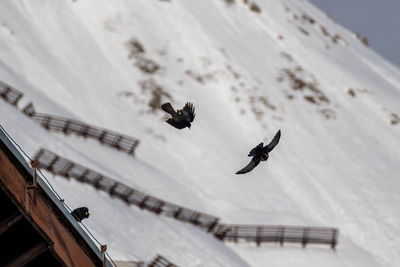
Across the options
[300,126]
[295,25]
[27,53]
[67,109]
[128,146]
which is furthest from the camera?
[295,25]

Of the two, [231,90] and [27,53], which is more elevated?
[231,90]

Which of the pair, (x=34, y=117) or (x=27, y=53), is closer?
(x=34, y=117)

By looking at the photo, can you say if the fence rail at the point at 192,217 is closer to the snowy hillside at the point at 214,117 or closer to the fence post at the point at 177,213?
the fence post at the point at 177,213

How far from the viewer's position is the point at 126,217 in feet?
109

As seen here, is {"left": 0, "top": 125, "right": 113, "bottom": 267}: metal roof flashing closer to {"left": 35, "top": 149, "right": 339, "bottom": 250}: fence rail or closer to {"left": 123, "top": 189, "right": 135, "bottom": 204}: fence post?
{"left": 35, "top": 149, "right": 339, "bottom": 250}: fence rail

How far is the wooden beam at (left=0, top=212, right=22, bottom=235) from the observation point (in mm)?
8391

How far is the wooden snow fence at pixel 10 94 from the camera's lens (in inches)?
1512

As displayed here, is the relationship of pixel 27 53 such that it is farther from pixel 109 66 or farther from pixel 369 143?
pixel 369 143

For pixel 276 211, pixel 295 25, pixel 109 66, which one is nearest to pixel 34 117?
pixel 109 66

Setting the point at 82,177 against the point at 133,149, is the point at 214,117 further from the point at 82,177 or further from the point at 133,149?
the point at 82,177

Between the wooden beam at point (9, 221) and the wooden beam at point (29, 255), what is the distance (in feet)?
1.59

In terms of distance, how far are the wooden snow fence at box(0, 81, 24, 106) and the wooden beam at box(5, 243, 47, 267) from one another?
31.4 m

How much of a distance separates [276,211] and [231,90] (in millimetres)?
15701

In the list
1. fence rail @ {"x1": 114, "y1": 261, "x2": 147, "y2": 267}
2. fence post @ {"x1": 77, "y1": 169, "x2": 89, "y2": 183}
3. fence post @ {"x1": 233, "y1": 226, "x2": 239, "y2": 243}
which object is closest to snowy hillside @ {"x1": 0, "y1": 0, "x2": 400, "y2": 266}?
fence post @ {"x1": 77, "y1": 169, "x2": 89, "y2": 183}
